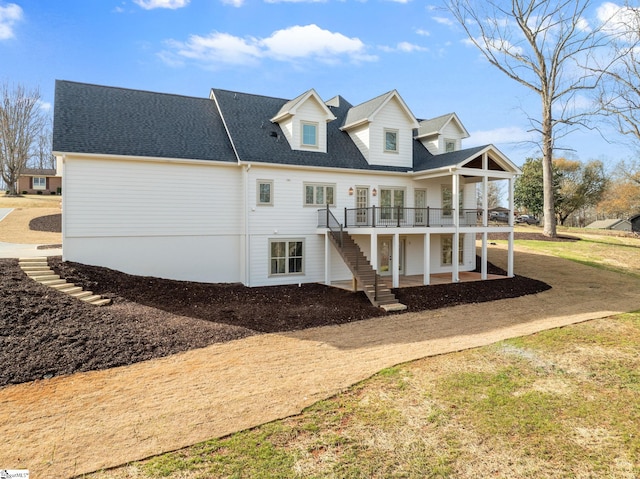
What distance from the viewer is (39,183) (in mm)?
49469

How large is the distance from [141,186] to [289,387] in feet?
36.0

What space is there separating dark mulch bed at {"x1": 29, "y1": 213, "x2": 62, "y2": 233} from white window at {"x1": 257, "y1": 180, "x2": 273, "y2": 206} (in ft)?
60.2

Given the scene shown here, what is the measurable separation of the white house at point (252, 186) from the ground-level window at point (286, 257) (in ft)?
0.16

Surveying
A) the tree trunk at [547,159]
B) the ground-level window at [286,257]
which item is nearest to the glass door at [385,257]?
the ground-level window at [286,257]

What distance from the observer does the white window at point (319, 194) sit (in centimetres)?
1697

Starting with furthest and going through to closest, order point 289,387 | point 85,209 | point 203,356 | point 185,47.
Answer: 1. point 185,47
2. point 85,209
3. point 203,356
4. point 289,387

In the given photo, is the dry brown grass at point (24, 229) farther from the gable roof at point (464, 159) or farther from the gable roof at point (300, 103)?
the gable roof at point (464, 159)

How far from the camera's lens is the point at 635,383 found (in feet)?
24.1

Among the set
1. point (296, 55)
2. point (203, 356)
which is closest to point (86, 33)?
point (296, 55)

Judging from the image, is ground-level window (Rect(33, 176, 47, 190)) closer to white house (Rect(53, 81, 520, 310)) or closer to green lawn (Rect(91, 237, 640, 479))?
white house (Rect(53, 81, 520, 310))

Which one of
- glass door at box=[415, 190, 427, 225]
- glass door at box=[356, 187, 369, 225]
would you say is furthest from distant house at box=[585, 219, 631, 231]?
glass door at box=[356, 187, 369, 225]

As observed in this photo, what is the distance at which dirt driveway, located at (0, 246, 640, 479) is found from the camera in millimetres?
5031

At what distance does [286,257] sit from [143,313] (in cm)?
728

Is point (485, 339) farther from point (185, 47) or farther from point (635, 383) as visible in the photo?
point (185, 47)
